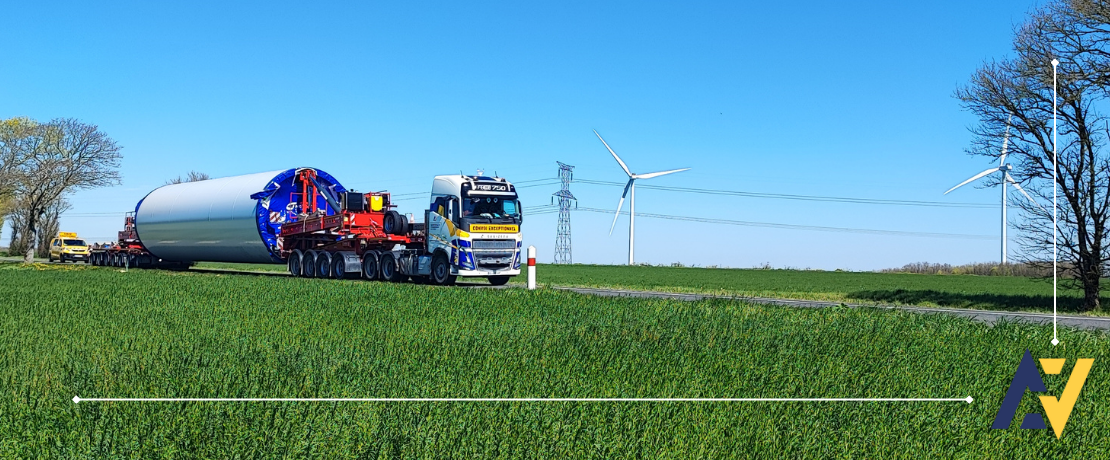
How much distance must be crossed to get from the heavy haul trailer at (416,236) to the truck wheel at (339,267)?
2 cm

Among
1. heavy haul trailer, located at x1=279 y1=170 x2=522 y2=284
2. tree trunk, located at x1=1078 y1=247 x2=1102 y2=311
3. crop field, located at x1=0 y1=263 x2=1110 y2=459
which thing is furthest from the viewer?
heavy haul trailer, located at x1=279 y1=170 x2=522 y2=284

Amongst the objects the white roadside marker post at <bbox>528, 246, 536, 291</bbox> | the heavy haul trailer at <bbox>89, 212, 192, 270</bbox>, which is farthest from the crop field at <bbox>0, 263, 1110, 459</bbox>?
the heavy haul trailer at <bbox>89, 212, 192, 270</bbox>

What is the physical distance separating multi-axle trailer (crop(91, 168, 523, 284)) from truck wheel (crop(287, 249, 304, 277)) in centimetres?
4

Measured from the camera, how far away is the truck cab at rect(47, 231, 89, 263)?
6275cm

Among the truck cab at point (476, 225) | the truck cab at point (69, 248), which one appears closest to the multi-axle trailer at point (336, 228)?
the truck cab at point (476, 225)

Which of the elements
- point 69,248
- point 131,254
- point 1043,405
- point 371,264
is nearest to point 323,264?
point 371,264

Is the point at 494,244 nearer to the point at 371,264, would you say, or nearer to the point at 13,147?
the point at 371,264

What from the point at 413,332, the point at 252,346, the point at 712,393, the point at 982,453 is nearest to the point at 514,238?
the point at 413,332

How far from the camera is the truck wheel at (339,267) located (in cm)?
2953

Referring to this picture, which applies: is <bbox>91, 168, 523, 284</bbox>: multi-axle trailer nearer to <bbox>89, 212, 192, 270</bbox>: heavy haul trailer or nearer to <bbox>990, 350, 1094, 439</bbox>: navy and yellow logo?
<bbox>89, 212, 192, 270</bbox>: heavy haul trailer

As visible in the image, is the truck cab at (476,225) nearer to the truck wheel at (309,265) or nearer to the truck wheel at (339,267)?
the truck wheel at (339,267)

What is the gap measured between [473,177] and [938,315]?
14561mm

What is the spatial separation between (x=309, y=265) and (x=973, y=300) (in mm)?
21889

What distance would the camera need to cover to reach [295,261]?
32094 millimetres
